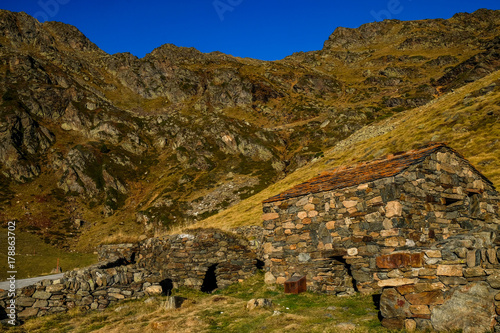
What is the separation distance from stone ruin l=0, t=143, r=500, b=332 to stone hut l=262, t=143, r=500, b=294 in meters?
0.04

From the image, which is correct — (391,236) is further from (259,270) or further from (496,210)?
(259,270)

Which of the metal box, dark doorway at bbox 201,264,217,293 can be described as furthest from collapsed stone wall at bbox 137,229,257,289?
the metal box

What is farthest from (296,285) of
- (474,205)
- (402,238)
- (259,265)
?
(474,205)

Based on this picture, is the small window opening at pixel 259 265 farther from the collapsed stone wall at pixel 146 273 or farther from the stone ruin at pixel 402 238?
the stone ruin at pixel 402 238

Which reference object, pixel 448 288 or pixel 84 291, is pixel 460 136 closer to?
pixel 448 288

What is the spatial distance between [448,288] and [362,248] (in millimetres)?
4349

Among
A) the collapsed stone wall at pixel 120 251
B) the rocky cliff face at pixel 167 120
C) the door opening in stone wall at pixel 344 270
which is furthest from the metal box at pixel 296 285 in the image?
the rocky cliff face at pixel 167 120

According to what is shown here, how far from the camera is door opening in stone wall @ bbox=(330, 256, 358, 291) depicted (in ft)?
38.0

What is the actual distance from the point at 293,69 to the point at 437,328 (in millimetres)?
182690

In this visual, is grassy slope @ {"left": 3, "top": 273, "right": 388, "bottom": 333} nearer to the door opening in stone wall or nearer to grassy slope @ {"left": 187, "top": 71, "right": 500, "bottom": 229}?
the door opening in stone wall

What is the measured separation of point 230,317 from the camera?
30.7ft

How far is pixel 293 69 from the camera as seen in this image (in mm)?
A: 177125

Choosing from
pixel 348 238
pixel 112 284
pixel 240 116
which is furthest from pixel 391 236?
pixel 240 116

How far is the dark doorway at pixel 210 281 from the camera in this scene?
15.3 meters
